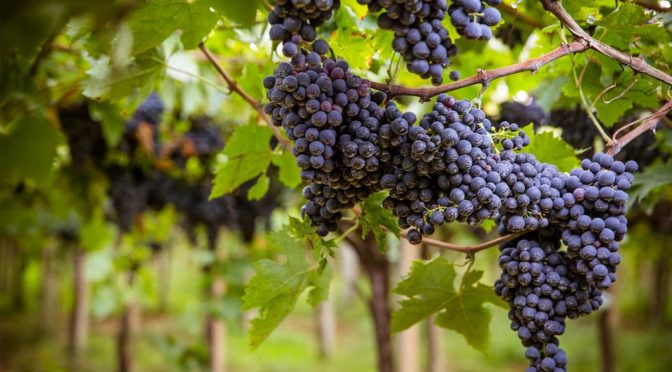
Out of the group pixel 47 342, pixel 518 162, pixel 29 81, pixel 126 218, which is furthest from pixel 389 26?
pixel 47 342

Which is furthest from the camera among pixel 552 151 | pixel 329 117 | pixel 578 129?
pixel 578 129

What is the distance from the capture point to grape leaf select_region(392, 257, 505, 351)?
1.37 meters

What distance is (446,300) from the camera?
55.8 inches

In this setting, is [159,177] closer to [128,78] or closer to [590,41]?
[128,78]

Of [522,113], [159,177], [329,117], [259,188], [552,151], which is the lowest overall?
Answer: [329,117]

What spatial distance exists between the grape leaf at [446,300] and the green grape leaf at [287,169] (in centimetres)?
42

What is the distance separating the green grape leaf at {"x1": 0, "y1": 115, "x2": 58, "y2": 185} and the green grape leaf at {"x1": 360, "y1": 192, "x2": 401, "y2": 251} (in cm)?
69

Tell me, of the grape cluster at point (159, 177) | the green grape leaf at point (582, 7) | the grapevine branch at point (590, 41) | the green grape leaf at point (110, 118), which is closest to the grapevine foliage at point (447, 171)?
the grapevine branch at point (590, 41)

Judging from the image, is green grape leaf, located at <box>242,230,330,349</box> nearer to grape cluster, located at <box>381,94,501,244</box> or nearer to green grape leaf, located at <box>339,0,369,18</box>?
grape cluster, located at <box>381,94,501,244</box>

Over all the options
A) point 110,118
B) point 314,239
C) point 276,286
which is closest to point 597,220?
point 314,239

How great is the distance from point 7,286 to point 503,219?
40.8 ft

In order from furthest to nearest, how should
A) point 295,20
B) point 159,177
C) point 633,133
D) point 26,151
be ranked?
Answer: point 159,177
point 633,133
point 295,20
point 26,151

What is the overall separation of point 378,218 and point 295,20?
51 cm

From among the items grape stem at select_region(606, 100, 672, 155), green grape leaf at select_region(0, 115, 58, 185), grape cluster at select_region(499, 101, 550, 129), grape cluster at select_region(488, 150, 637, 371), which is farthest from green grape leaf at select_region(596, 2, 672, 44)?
green grape leaf at select_region(0, 115, 58, 185)
